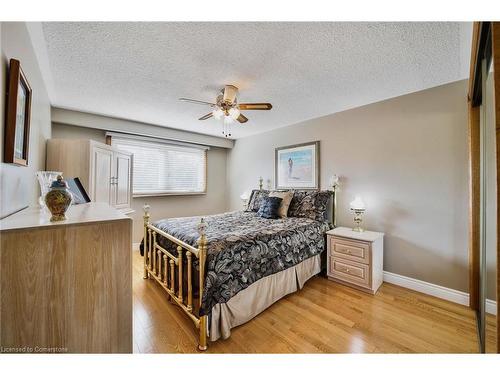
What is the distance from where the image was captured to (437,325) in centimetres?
174

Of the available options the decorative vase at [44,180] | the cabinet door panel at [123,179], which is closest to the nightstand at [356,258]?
the decorative vase at [44,180]

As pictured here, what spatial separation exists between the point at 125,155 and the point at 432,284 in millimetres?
4349

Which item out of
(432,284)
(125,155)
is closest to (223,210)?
(125,155)

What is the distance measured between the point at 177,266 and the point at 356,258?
203 centimetres

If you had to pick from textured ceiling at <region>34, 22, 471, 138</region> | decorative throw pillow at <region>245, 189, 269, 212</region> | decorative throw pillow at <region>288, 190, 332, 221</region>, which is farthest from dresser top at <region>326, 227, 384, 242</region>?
textured ceiling at <region>34, 22, 471, 138</region>

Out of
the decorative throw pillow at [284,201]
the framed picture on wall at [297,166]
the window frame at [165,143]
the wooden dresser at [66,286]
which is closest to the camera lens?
the wooden dresser at [66,286]

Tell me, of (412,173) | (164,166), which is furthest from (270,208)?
(164,166)

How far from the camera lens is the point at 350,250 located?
2412mm

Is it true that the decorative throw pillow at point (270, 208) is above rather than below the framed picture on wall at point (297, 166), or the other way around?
below

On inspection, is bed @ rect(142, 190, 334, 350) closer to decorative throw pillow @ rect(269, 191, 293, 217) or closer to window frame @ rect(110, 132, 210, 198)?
decorative throw pillow @ rect(269, 191, 293, 217)

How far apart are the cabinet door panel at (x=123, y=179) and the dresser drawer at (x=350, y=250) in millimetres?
3047

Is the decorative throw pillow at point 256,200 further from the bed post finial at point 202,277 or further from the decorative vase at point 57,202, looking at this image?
the decorative vase at point 57,202

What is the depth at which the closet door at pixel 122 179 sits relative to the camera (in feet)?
9.37

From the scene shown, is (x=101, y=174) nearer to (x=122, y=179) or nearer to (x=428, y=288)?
(x=122, y=179)
